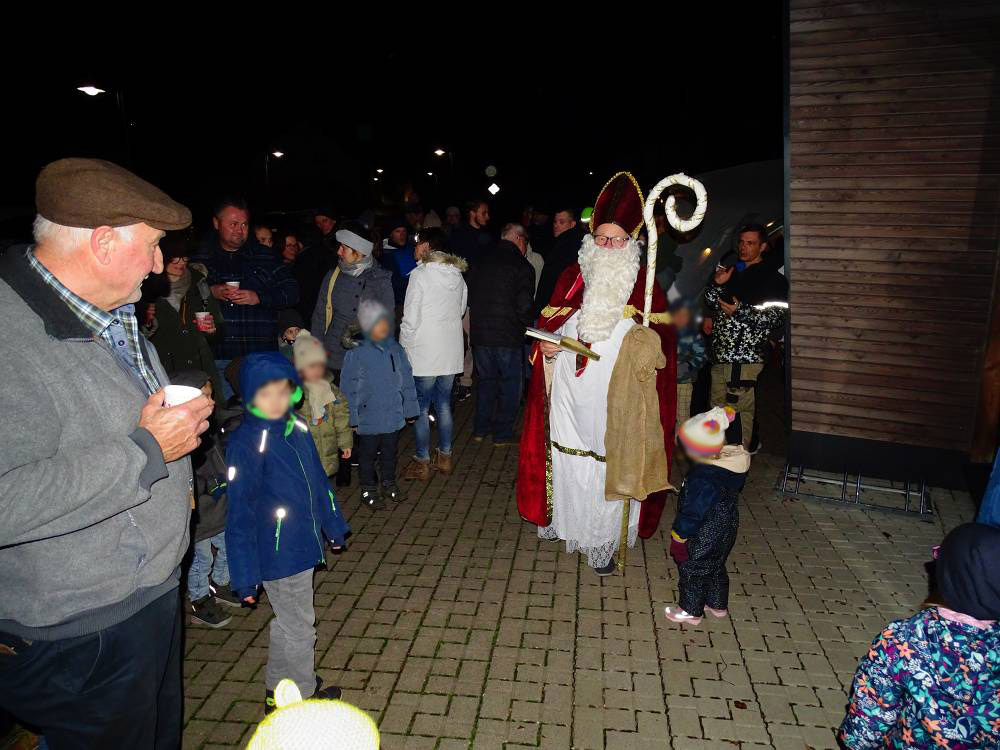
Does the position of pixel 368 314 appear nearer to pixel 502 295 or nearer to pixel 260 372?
pixel 502 295

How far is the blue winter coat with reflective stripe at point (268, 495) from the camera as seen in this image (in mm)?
2932

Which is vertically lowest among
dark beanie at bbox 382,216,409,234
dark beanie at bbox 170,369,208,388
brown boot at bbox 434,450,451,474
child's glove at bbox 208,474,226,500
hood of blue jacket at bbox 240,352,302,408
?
brown boot at bbox 434,450,451,474

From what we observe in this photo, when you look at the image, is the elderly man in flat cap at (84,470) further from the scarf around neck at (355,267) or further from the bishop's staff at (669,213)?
the scarf around neck at (355,267)

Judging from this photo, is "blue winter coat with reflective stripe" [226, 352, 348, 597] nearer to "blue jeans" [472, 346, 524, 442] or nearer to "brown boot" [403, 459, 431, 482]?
"brown boot" [403, 459, 431, 482]

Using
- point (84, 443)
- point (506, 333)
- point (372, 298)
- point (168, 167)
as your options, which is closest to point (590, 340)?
point (372, 298)

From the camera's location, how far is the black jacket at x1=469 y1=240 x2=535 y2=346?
22.9 feet

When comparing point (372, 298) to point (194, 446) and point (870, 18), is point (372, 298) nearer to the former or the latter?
point (194, 446)

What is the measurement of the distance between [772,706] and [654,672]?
64 cm

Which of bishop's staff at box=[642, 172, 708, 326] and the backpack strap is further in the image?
the backpack strap

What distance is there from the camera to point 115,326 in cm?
211

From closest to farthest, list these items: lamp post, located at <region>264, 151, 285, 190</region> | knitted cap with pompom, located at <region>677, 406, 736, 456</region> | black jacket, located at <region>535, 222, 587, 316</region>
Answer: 1. knitted cap with pompom, located at <region>677, 406, 736, 456</region>
2. black jacket, located at <region>535, 222, 587, 316</region>
3. lamp post, located at <region>264, 151, 285, 190</region>

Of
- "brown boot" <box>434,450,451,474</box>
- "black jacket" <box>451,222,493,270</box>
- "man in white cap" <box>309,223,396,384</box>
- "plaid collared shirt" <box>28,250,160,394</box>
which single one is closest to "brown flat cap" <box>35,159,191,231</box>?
"plaid collared shirt" <box>28,250,160,394</box>

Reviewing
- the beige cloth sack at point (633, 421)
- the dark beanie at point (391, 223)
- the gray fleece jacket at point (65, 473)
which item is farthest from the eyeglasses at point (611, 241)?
the dark beanie at point (391, 223)

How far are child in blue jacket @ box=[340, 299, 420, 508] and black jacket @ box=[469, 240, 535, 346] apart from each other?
5.36 feet
